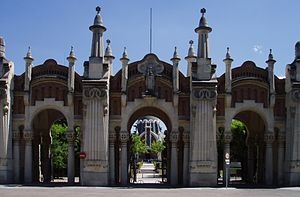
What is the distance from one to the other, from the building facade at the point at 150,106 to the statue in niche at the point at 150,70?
0.09 meters

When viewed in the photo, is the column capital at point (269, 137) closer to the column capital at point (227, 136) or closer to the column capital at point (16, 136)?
the column capital at point (227, 136)

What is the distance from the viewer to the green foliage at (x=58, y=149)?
222 feet

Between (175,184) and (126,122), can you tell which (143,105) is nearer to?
(126,122)

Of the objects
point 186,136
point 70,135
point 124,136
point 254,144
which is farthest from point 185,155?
point 70,135

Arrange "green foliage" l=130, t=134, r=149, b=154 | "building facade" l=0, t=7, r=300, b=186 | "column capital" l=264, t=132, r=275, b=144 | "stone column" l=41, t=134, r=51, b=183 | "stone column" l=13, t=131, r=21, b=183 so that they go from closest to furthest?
"building facade" l=0, t=7, r=300, b=186 → "stone column" l=13, t=131, r=21, b=183 → "column capital" l=264, t=132, r=275, b=144 → "stone column" l=41, t=134, r=51, b=183 → "green foliage" l=130, t=134, r=149, b=154

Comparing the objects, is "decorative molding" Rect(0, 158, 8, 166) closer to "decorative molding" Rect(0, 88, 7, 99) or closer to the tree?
"decorative molding" Rect(0, 88, 7, 99)

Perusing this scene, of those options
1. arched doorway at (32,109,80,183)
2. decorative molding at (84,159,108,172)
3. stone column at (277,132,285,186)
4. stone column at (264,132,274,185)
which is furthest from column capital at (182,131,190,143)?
arched doorway at (32,109,80,183)

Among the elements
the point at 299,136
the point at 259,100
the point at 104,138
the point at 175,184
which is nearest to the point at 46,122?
the point at 104,138

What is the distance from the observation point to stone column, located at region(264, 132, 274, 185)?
45188mm

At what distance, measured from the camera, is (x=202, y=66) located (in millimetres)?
44500

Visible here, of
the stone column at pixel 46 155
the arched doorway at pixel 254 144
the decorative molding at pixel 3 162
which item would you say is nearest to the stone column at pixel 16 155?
the decorative molding at pixel 3 162

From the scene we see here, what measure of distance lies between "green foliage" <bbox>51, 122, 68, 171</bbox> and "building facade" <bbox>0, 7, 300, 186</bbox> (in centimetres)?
2135

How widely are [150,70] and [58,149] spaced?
28288 mm

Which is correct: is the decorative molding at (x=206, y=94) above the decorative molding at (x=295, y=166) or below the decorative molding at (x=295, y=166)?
above
